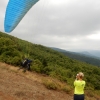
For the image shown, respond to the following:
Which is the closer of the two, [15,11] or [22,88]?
[15,11]

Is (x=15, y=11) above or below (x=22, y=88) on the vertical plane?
above

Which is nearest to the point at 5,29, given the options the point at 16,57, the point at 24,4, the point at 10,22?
the point at 10,22

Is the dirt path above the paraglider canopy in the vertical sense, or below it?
below

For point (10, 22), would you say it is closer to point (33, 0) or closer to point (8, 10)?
point (8, 10)

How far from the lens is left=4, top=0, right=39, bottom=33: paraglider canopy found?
11.8 metres

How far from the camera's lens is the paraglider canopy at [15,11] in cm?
1184

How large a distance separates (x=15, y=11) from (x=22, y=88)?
4526 millimetres

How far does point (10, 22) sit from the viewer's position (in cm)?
1274

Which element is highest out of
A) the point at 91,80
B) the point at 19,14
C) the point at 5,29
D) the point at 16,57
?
the point at 19,14

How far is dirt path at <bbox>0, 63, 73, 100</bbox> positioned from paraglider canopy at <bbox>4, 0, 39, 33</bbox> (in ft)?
10.8

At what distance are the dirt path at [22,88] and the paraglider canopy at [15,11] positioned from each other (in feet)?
10.8

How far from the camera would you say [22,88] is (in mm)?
14008

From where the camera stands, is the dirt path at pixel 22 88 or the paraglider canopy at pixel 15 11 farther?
the dirt path at pixel 22 88

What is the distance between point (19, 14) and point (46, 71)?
32.8 feet
